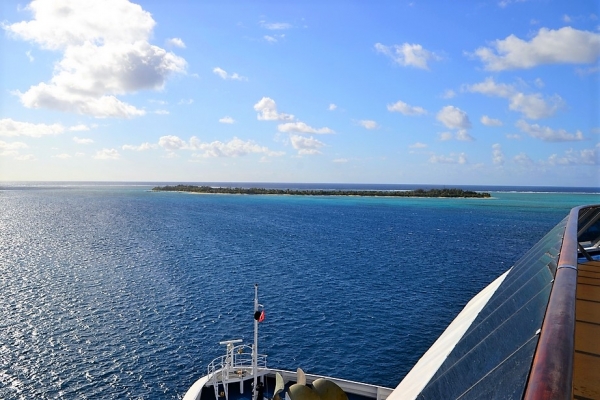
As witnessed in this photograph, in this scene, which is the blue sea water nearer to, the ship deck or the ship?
the ship deck

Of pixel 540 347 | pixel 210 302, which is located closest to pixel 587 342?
pixel 540 347

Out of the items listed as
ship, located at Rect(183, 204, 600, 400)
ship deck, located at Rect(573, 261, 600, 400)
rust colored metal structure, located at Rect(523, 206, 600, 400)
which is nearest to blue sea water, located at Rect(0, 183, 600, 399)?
ship deck, located at Rect(573, 261, 600, 400)

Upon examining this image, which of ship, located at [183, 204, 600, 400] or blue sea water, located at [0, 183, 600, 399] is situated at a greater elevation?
ship, located at [183, 204, 600, 400]

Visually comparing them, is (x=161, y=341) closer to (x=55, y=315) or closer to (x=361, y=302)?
(x=55, y=315)

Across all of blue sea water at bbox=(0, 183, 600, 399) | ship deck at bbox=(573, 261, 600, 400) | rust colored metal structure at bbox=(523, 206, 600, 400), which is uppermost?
rust colored metal structure at bbox=(523, 206, 600, 400)

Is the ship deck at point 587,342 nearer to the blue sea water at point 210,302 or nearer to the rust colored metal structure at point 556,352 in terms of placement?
the rust colored metal structure at point 556,352


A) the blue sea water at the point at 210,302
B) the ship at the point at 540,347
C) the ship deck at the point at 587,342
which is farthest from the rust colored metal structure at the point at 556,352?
the blue sea water at the point at 210,302

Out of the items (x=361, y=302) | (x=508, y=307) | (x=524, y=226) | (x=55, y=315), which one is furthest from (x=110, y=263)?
(x=524, y=226)
